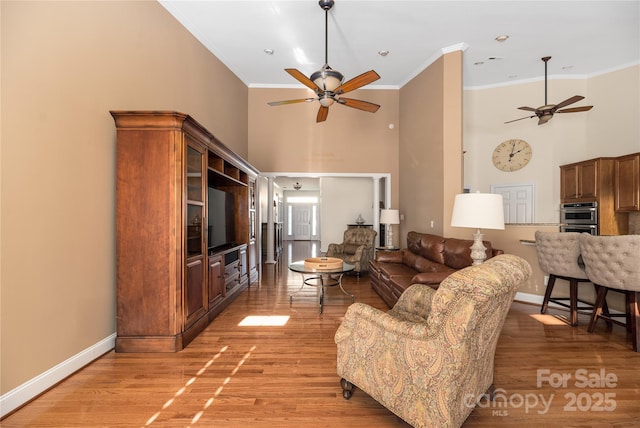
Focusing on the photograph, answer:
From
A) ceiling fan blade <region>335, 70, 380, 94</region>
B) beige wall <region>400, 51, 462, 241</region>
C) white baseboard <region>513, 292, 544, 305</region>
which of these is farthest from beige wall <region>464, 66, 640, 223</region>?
ceiling fan blade <region>335, 70, 380, 94</region>

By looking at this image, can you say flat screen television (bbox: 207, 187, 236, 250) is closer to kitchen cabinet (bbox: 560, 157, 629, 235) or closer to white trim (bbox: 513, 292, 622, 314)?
white trim (bbox: 513, 292, 622, 314)

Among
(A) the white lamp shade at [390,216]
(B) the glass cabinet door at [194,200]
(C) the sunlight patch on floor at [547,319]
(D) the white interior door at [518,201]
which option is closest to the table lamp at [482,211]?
(C) the sunlight patch on floor at [547,319]

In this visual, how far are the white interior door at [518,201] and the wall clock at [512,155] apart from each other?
0.37m

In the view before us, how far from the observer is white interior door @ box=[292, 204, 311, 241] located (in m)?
14.4

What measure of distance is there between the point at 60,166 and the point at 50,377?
1.51 metres

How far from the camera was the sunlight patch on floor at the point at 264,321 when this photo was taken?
3.21m

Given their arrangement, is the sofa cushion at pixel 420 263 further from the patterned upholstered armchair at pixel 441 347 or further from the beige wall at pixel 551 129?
the beige wall at pixel 551 129

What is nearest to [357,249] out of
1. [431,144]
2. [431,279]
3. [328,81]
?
[431,144]

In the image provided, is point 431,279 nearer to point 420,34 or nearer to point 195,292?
point 195,292

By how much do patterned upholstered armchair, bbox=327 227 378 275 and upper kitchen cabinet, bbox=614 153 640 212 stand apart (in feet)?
12.4

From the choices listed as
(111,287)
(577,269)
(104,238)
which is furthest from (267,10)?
(577,269)

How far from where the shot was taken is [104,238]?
8.32 ft

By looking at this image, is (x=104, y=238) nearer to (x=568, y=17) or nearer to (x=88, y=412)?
(x=88, y=412)

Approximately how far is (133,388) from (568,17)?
243 inches
